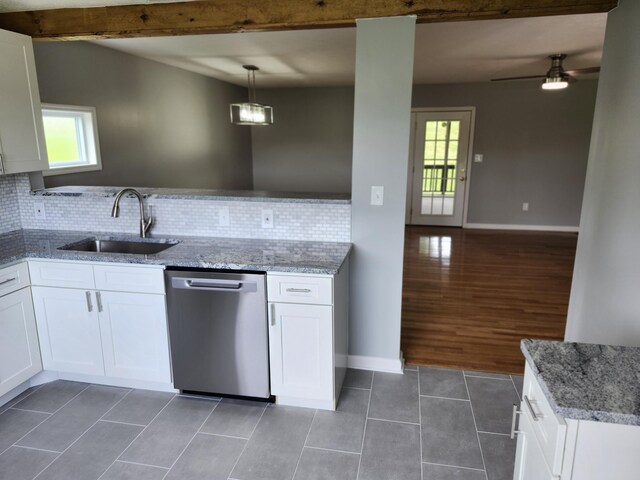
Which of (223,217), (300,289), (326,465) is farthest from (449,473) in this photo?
(223,217)

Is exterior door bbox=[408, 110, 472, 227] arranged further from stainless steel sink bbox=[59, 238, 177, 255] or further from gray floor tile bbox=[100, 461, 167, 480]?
gray floor tile bbox=[100, 461, 167, 480]

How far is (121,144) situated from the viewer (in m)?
4.32

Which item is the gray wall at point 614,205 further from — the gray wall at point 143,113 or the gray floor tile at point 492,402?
the gray wall at point 143,113

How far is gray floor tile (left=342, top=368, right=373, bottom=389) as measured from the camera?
2678 mm

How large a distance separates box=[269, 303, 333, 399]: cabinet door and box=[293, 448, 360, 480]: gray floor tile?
1.15 feet

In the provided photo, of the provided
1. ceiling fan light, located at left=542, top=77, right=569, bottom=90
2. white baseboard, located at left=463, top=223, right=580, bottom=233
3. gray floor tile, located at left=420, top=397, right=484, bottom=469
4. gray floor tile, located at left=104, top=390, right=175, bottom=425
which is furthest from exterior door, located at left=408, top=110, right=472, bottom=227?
gray floor tile, located at left=104, top=390, right=175, bottom=425

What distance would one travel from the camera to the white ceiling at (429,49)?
3.48m

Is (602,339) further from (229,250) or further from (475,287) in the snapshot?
(475,287)

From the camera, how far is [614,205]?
6.81ft

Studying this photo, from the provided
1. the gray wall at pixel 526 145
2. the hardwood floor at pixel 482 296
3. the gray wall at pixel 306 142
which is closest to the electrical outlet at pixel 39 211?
the hardwood floor at pixel 482 296

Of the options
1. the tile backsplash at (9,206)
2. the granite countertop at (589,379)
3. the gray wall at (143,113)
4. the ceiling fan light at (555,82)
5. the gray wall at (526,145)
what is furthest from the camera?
the gray wall at (526,145)

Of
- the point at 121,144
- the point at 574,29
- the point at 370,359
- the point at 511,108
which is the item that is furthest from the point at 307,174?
the point at 370,359

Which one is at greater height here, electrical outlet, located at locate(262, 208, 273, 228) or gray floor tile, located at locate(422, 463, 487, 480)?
electrical outlet, located at locate(262, 208, 273, 228)

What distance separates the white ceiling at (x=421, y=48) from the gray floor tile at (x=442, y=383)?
253cm
